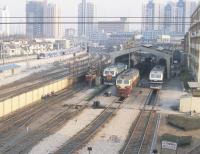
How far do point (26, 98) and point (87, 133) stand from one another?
34.7ft

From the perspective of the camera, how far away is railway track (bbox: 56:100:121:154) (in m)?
22.0

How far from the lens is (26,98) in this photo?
3469 cm

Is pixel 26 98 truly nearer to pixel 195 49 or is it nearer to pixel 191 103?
pixel 191 103

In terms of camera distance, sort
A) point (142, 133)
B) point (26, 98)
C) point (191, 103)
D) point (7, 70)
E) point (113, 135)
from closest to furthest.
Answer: point (113, 135) → point (142, 133) → point (191, 103) → point (26, 98) → point (7, 70)

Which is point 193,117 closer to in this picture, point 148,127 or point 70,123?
point 148,127

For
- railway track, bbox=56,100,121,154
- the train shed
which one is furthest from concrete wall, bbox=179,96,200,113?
railway track, bbox=56,100,121,154

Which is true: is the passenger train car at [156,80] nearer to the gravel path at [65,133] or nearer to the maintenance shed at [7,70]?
the gravel path at [65,133]

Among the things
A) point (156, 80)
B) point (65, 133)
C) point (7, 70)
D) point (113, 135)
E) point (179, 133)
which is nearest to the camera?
point (113, 135)

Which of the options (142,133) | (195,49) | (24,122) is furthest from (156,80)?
(24,122)

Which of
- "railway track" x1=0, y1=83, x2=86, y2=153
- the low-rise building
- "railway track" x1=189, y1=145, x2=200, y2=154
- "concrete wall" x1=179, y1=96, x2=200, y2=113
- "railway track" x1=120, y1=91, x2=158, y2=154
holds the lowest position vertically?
"railway track" x1=189, y1=145, x2=200, y2=154

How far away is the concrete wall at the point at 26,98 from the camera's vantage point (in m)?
30.5

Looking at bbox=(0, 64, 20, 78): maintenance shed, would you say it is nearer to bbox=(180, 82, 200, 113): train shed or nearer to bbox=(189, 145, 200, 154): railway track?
bbox=(180, 82, 200, 113): train shed

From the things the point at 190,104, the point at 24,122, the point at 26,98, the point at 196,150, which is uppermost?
the point at 26,98

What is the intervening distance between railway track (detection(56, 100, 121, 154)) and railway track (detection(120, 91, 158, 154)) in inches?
86.9
